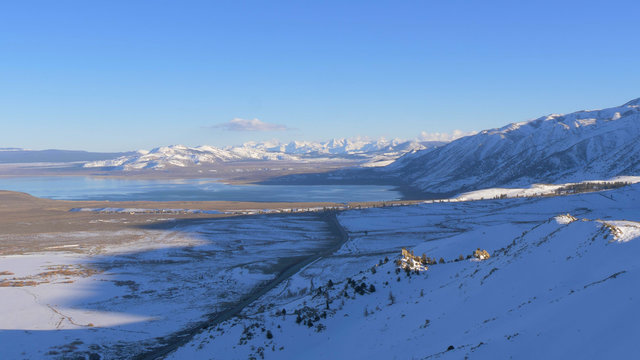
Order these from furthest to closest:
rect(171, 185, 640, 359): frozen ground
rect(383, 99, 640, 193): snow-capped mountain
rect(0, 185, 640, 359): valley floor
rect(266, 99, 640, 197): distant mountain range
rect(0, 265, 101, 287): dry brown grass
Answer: rect(383, 99, 640, 193): snow-capped mountain < rect(266, 99, 640, 197): distant mountain range < rect(0, 265, 101, 287): dry brown grass < rect(0, 185, 640, 359): valley floor < rect(171, 185, 640, 359): frozen ground

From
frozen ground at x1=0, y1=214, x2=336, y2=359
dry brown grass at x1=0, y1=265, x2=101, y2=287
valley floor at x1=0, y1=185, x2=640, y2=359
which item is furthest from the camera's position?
dry brown grass at x1=0, y1=265, x2=101, y2=287

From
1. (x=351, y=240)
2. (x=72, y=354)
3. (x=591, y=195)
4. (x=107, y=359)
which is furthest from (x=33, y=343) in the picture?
(x=591, y=195)

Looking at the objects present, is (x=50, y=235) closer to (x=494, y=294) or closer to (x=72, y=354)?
(x=72, y=354)

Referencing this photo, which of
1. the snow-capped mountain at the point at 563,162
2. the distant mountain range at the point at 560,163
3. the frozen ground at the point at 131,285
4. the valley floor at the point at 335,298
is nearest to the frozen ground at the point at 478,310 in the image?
the valley floor at the point at 335,298

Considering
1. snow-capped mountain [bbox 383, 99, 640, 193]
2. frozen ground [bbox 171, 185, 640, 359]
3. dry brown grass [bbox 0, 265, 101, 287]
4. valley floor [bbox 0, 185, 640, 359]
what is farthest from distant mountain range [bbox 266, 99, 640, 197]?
frozen ground [bbox 171, 185, 640, 359]

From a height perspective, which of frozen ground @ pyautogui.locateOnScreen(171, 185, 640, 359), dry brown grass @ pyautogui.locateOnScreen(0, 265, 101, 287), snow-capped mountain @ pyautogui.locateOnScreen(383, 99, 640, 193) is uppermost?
snow-capped mountain @ pyautogui.locateOnScreen(383, 99, 640, 193)

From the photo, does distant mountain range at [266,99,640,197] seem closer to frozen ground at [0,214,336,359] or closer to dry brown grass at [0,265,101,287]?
frozen ground at [0,214,336,359]
